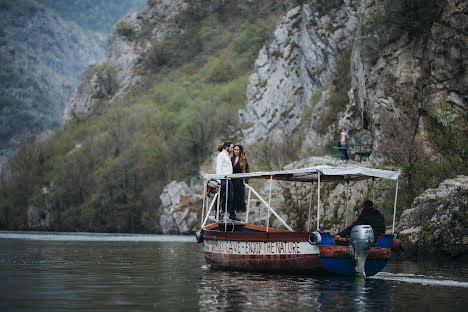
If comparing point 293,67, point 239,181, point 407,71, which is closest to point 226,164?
point 239,181

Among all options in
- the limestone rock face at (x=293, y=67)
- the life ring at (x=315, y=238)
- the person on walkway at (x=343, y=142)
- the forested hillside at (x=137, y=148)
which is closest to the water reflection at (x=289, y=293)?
the life ring at (x=315, y=238)

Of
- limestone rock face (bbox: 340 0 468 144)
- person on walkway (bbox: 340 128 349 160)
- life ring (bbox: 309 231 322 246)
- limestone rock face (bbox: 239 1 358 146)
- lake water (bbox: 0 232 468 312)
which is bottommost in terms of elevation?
lake water (bbox: 0 232 468 312)

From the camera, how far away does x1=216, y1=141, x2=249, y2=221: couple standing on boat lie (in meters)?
23.0

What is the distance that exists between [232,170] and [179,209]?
58.7 metres

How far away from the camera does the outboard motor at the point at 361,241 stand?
1909cm

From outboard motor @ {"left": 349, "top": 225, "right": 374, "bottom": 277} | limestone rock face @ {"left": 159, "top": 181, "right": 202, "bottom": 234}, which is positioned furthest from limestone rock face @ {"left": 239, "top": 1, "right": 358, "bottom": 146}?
outboard motor @ {"left": 349, "top": 225, "right": 374, "bottom": 277}

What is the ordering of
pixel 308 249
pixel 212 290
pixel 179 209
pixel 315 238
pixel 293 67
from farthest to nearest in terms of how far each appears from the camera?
pixel 293 67, pixel 179 209, pixel 308 249, pixel 315 238, pixel 212 290

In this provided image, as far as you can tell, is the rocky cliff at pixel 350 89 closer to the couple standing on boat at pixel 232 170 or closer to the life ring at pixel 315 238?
the couple standing on boat at pixel 232 170

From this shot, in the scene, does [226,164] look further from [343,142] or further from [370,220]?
[343,142]

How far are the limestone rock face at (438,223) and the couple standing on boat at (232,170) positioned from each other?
455 inches

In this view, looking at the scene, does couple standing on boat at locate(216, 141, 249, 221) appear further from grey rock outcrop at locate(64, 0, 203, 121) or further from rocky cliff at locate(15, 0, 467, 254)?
grey rock outcrop at locate(64, 0, 203, 121)

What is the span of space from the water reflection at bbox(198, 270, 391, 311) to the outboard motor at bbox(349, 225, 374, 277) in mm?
756

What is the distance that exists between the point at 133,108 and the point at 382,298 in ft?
367

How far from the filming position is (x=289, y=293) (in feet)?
50.6
